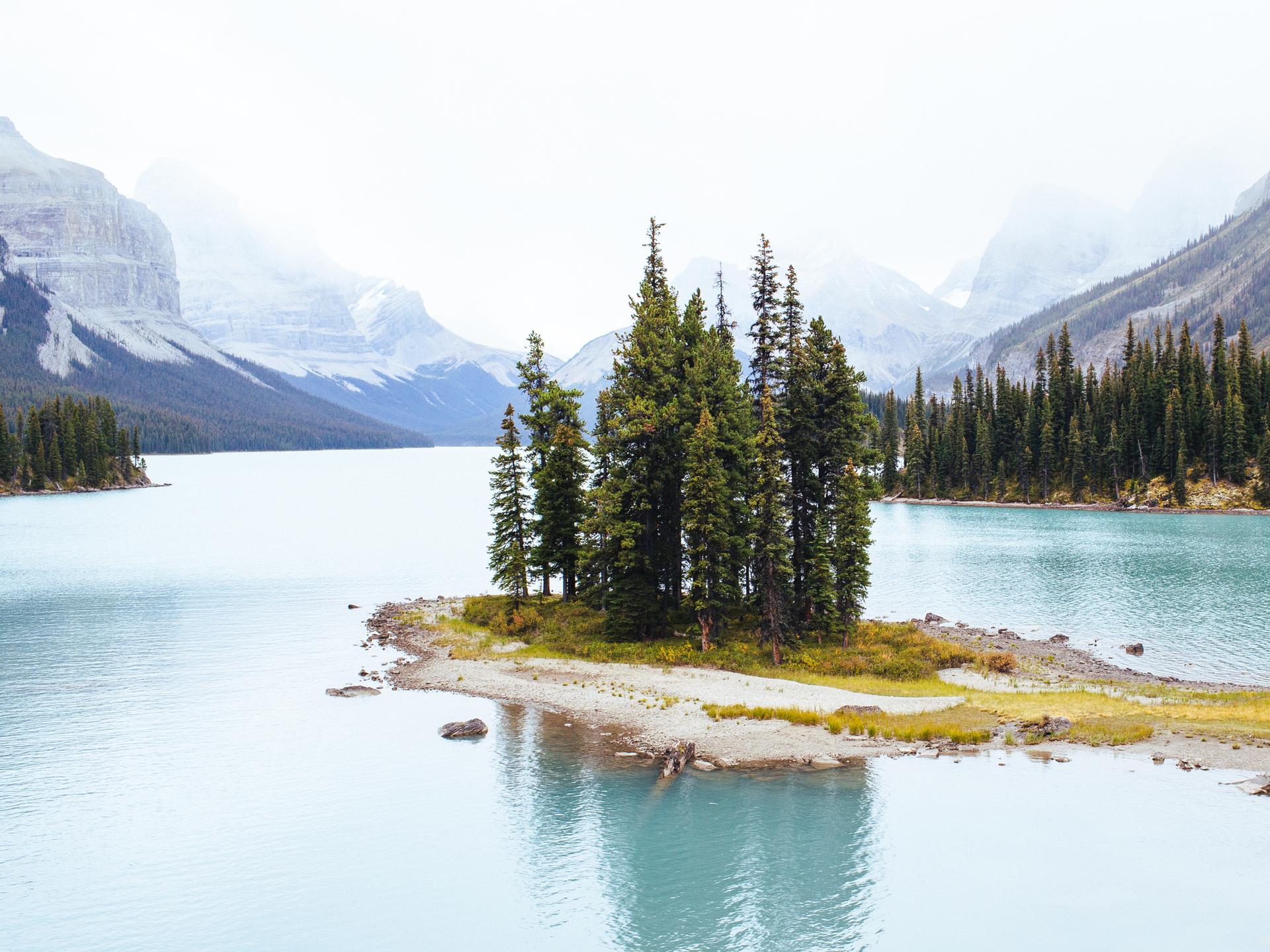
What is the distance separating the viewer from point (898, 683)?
133 ft

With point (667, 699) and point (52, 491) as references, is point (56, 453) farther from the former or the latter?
point (667, 699)

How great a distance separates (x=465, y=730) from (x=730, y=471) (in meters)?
19.7

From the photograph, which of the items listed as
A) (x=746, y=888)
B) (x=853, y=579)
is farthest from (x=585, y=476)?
(x=746, y=888)

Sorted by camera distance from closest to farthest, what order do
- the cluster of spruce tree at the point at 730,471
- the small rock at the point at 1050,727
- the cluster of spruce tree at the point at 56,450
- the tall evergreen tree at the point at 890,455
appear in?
1. the small rock at the point at 1050,727
2. the cluster of spruce tree at the point at 730,471
3. the cluster of spruce tree at the point at 56,450
4. the tall evergreen tree at the point at 890,455

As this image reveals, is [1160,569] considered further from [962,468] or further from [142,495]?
[142,495]

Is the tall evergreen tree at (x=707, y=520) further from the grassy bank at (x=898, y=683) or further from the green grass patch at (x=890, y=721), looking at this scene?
the green grass patch at (x=890, y=721)

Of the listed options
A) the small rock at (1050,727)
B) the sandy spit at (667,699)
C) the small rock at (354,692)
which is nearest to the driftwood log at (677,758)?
the sandy spit at (667,699)

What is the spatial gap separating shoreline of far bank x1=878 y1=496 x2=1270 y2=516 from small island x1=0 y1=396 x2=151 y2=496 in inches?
6338

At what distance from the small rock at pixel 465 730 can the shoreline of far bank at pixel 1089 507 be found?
281ft

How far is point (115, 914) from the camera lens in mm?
22391

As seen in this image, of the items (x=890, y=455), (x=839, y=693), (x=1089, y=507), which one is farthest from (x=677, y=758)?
(x=890, y=455)

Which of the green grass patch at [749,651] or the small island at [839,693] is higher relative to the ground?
→ the green grass patch at [749,651]

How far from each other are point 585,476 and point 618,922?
3329cm

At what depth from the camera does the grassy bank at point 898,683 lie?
3216cm
